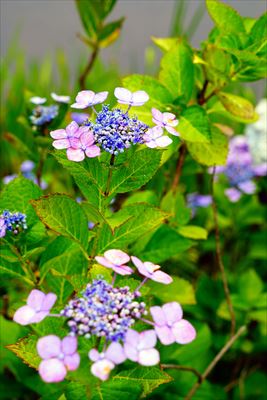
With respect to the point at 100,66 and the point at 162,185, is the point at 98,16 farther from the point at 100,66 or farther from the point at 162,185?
the point at 100,66

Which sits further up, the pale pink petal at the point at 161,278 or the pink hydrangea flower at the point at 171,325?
the pale pink petal at the point at 161,278

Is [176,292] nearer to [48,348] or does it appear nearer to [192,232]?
[192,232]

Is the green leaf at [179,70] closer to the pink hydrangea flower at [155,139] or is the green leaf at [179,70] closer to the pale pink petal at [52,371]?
the pink hydrangea flower at [155,139]

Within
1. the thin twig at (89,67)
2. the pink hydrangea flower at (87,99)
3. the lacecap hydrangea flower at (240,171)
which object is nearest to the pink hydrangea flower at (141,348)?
the pink hydrangea flower at (87,99)

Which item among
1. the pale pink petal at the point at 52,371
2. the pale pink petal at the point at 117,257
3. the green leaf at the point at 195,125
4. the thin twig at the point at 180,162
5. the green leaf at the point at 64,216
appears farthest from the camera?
the thin twig at the point at 180,162

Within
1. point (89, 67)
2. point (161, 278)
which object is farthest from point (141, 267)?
point (89, 67)

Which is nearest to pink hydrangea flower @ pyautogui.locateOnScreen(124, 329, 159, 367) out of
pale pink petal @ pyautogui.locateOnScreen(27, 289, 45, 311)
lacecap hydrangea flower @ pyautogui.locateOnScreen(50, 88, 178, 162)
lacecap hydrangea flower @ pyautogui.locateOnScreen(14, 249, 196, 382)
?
lacecap hydrangea flower @ pyautogui.locateOnScreen(14, 249, 196, 382)
